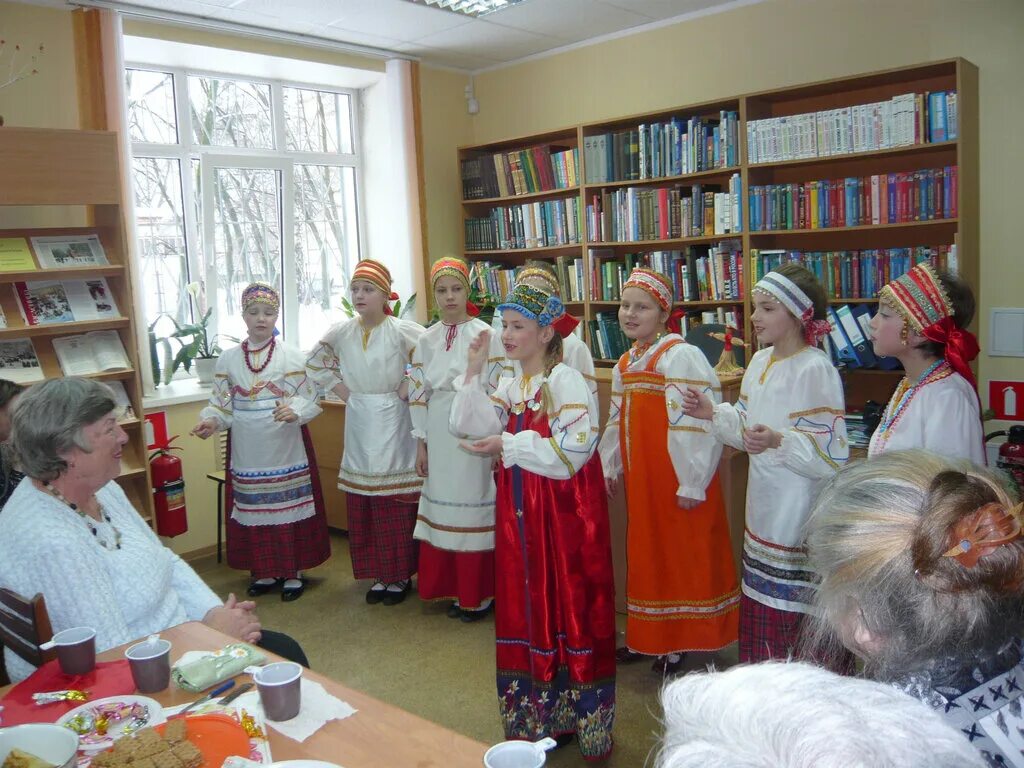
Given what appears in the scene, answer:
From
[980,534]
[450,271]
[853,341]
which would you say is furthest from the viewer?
[853,341]

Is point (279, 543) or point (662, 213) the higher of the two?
point (662, 213)

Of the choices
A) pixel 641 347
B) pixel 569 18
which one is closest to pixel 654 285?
pixel 641 347

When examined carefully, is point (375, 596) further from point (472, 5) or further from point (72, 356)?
point (472, 5)

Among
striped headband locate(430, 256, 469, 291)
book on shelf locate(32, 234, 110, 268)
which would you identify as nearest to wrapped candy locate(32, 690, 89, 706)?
striped headband locate(430, 256, 469, 291)

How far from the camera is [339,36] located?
5098 millimetres

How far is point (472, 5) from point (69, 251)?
7.91 feet

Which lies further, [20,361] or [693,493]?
[20,361]

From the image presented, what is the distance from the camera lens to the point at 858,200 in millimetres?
4102

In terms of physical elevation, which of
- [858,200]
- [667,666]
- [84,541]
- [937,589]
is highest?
[858,200]

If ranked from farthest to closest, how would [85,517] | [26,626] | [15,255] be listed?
[15,255] < [85,517] < [26,626]

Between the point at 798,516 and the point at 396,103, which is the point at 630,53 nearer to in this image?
the point at 396,103

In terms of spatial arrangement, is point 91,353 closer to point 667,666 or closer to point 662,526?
point 662,526

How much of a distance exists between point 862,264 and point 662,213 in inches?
46.0

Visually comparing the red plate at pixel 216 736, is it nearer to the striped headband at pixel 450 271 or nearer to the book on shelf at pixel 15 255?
the striped headband at pixel 450 271
